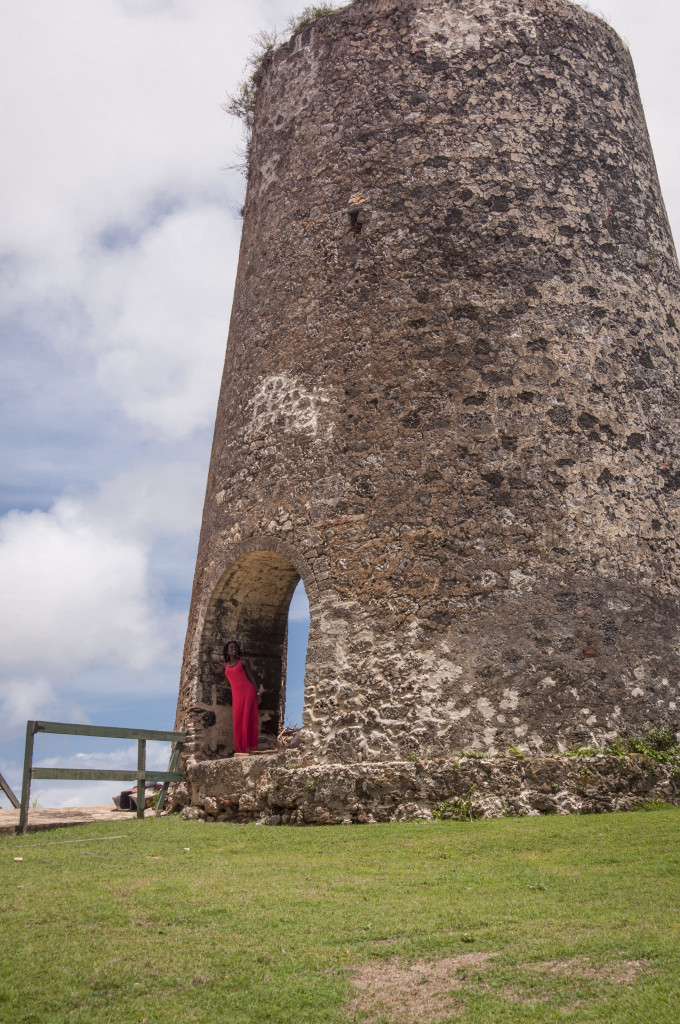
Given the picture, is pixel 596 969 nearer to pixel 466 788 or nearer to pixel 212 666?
pixel 466 788

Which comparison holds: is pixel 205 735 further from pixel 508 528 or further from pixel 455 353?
pixel 455 353

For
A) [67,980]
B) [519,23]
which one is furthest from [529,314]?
[67,980]

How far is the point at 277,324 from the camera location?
34.3 ft

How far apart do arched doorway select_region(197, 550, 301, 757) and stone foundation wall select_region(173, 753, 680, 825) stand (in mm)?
2396

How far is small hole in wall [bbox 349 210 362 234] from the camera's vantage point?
10055 mm

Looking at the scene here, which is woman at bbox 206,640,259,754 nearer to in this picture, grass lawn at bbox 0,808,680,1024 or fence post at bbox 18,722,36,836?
fence post at bbox 18,722,36,836

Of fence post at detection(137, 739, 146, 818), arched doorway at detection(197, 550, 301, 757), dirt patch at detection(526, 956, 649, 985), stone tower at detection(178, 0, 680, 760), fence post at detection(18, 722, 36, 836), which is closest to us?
dirt patch at detection(526, 956, 649, 985)

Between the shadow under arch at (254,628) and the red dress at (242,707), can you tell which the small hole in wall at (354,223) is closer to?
the shadow under arch at (254,628)

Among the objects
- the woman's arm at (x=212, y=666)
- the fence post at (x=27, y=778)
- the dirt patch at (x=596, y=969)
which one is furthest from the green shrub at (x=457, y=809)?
the fence post at (x=27, y=778)

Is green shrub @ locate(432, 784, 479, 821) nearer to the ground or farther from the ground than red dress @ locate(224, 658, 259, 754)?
nearer to the ground

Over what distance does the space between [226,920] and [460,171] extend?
8181mm

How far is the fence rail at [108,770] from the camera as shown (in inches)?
330

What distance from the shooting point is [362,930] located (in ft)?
14.7

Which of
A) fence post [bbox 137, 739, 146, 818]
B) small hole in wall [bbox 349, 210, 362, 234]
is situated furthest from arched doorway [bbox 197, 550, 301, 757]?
small hole in wall [bbox 349, 210, 362, 234]
